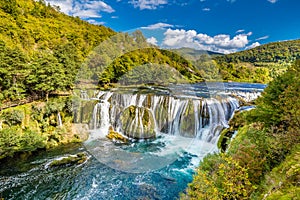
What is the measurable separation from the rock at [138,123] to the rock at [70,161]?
5.03m

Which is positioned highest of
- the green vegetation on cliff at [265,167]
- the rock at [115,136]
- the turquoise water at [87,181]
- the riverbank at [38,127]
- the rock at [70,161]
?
the green vegetation on cliff at [265,167]

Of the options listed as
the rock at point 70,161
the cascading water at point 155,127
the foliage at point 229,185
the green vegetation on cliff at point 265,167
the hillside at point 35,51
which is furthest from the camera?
the hillside at point 35,51

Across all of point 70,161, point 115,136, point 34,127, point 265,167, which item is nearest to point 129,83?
point 115,136

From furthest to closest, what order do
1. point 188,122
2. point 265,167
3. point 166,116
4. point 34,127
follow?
point 166,116 < point 188,122 < point 34,127 < point 265,167

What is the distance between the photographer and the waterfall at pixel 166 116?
53.2ft

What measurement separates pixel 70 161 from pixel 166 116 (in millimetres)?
8963

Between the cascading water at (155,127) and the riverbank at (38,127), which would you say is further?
the cascading water at (155,127)

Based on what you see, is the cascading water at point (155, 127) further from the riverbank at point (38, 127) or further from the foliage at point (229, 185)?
the foliage at point (229, 185)

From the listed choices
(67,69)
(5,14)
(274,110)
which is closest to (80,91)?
(67,69)

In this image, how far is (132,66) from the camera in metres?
29.0

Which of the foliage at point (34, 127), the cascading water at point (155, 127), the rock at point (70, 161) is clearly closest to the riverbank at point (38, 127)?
the foliage at point (34, 127)

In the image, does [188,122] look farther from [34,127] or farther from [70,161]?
[34,127]

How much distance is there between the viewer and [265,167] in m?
5.33

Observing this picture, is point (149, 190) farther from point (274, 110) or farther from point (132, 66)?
point (132, 66)
